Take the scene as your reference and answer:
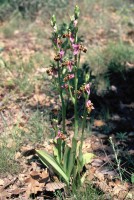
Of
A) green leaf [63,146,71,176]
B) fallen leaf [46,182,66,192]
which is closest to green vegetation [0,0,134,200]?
fallen leaf [46,182,66,192]

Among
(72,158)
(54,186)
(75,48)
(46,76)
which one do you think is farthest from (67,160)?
(46,76)

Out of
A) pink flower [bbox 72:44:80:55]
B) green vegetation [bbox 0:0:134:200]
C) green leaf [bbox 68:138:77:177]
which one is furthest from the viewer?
green vegetation [bbox 0:0:134:200]

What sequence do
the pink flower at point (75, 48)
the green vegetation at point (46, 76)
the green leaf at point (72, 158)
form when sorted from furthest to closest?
the green vegetation at point (46, 76)
the green leaf at point (72, 158)
the pink flower at point (75, 48)

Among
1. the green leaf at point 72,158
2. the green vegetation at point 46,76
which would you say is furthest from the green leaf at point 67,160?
the green vegetation at point 46,76

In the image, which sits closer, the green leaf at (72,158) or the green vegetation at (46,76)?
the green leaf at (72,158)

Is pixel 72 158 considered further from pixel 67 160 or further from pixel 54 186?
pixel 54 186

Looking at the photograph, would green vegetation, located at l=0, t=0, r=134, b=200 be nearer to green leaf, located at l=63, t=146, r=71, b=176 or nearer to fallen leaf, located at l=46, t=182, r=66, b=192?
fallen leaf, located at l=46, t=182, r=66, b=192

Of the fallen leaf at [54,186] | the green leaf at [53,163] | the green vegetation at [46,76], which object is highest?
the green vegetation at [46,76]

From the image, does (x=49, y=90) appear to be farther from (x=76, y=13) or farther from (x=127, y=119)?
(x=76, y=13)

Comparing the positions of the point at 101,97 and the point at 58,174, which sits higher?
the point at 101,97

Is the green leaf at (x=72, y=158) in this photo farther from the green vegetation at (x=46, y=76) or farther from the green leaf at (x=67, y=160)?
the green vegetation at (x=46, y=76)

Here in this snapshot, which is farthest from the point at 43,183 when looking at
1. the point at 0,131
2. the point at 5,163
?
the point at 0,131
